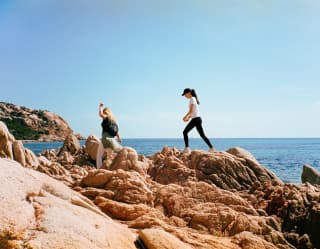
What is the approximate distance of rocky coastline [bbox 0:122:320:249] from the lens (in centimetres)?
522

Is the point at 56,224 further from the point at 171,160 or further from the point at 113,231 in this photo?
the point at 171,160

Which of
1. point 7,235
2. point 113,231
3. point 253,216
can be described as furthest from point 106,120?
point 7,235

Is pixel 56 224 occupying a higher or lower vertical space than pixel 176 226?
higher

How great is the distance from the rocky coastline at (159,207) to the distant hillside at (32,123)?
475ft

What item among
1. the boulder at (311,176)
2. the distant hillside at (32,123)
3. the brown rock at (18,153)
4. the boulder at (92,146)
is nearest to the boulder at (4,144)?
the brown rock at (18,153)

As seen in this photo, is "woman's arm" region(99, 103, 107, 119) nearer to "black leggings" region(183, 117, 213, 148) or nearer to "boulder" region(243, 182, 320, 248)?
"black leggings" region(183, 117, 213, 148)

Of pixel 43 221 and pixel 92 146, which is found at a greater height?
pixel 92 146

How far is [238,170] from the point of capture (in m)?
12.1

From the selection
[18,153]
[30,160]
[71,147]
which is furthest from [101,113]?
[71,147]

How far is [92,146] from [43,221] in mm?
17836

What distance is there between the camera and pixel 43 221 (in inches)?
207

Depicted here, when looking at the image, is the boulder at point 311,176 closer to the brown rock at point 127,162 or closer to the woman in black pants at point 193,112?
the woman in black pants at point 193,112

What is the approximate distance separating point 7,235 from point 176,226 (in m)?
3.93

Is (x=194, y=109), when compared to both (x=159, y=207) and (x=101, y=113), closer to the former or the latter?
(x=101, y=113)
